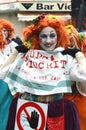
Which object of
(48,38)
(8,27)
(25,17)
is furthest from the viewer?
(25,17)

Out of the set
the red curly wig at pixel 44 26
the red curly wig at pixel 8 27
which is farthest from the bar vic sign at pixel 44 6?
the red curly wig at pixel 44 26

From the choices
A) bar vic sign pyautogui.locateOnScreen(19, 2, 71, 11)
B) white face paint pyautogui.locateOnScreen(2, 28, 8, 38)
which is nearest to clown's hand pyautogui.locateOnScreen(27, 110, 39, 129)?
white face paint pyautogui.locateOnScreen(2, 28, 8, 38)

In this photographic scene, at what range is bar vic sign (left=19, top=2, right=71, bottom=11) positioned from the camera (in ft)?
41.1

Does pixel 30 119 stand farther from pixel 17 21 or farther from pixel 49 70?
pixel 17 21

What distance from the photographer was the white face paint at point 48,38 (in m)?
3.99

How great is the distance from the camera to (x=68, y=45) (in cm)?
420

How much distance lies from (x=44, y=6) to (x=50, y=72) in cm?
888

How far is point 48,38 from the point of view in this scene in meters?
4.00

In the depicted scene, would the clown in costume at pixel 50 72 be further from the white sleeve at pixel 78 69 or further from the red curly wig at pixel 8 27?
the red curly wig at pixel 8 27

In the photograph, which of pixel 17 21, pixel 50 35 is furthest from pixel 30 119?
pixel 17 21

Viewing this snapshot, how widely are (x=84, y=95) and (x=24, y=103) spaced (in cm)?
55

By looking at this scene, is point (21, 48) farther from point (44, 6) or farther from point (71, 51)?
point (44, 6)

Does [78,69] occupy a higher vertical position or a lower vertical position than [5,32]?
higher

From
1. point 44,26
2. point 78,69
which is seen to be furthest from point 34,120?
point 44,26
